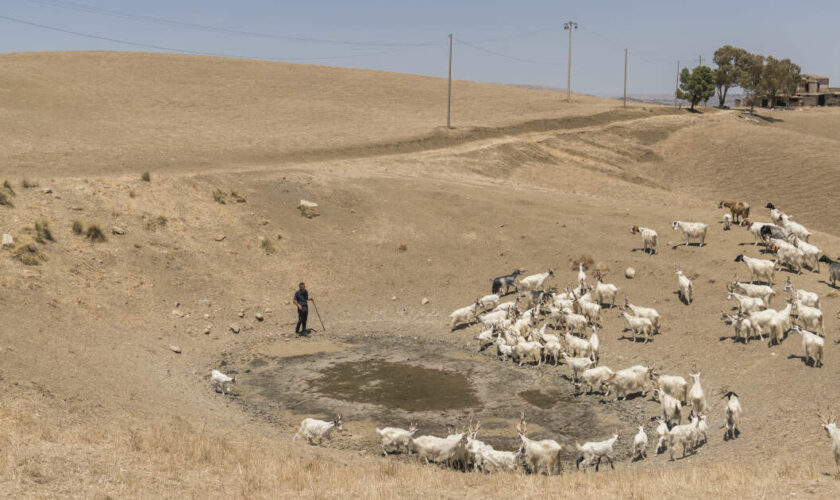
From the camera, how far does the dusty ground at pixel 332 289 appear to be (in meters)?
14.0

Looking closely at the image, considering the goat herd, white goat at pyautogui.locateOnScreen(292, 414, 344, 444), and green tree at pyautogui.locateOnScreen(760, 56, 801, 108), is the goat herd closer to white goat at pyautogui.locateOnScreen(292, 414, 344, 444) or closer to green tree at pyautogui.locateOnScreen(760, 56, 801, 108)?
white goat at pyautogui.locateOnScreen(292, 414, 344, 444)

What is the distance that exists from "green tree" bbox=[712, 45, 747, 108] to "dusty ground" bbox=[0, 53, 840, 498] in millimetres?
37972

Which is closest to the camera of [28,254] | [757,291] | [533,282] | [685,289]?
[757,291]

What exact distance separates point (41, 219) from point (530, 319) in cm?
1889

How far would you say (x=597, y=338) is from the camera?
2241 cm

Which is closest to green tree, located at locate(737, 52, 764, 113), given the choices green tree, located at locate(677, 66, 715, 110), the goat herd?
green tree, located at locate(677, 66, 715, 110)

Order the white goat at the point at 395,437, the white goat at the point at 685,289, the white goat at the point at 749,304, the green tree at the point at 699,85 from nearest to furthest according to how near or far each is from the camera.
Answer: the white goat at the point at 395,437, the white goat at the point at 749,304, the white goat at the point at 685,289, the green tree at the point at 699,85

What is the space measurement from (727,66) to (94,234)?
9154 cm

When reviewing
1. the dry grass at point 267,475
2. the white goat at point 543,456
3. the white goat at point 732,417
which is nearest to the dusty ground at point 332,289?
the dry grass at point 267,475

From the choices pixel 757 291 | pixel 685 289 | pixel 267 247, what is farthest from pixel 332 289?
pixel 757 291

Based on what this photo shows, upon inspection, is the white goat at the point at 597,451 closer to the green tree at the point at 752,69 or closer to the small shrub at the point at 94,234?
the small shrub at the point at 94,234

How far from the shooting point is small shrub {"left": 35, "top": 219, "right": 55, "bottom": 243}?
27.5 meters

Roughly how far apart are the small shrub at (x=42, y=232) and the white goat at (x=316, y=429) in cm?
1576

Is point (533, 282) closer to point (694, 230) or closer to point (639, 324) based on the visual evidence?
point (639, 324)
